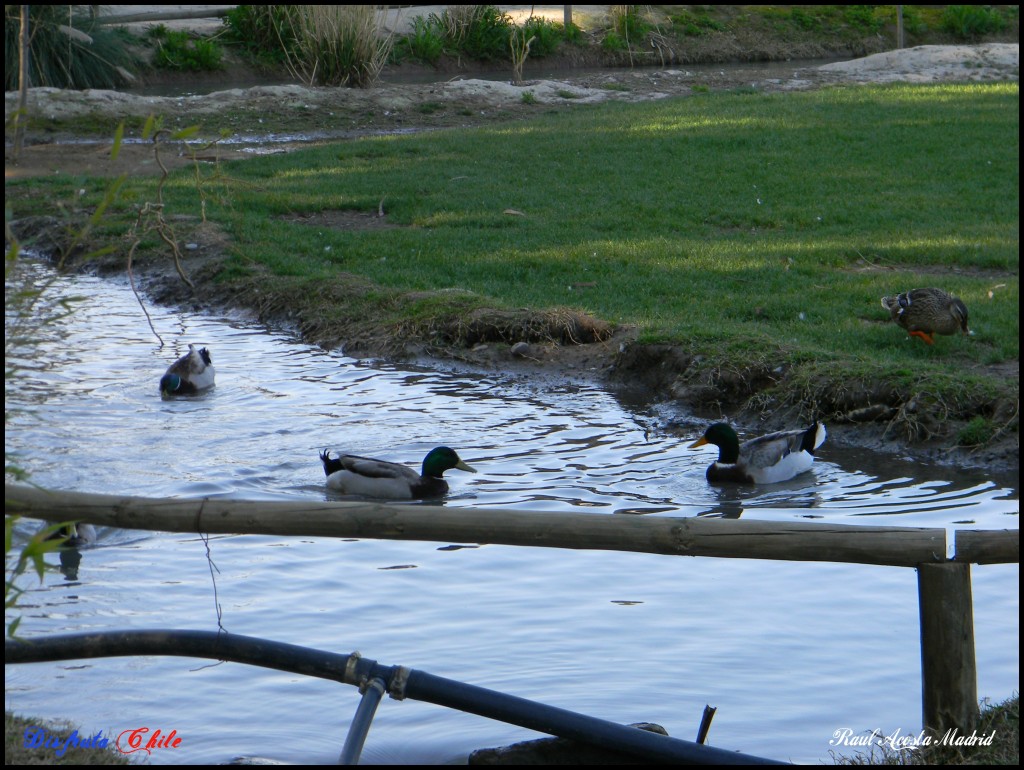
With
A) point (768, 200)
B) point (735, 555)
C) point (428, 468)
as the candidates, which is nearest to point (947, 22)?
point (768, 200)

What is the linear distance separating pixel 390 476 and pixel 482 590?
1840 mm

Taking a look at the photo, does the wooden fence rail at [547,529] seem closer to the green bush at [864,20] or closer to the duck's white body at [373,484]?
the duck's white body at [373,484]

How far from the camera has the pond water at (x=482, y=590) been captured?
477 cm

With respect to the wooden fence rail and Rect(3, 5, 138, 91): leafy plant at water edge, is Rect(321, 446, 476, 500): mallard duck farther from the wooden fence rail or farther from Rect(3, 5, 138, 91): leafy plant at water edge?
Rect(3, 5, 138, 91): leafy plant at water edge

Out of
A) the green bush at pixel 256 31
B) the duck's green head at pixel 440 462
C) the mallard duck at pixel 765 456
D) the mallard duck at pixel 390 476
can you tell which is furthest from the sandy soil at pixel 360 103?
the mallard duck at pixel 765 456

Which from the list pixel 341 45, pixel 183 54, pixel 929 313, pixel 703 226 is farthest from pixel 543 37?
pixel 929 313

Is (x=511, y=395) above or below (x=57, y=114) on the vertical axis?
below

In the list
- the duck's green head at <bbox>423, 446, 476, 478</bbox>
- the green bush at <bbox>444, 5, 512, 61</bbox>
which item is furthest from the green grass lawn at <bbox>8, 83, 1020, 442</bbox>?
the green bush at <bbox>444, 5, 512, 61</bbox>

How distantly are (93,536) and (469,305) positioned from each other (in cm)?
469

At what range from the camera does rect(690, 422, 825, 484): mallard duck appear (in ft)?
25.0

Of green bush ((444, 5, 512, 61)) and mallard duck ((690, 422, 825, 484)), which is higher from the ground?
green bush ((444, 5, 512, 61))

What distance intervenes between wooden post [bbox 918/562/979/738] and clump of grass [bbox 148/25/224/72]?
91.0 feet

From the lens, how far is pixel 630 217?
13.9 metres

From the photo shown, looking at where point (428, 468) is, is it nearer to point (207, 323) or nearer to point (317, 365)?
point (317, 365)
